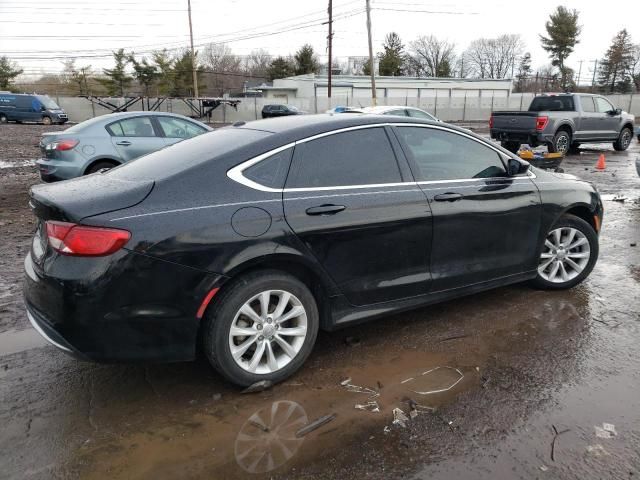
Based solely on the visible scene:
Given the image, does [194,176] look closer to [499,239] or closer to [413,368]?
[413,368]

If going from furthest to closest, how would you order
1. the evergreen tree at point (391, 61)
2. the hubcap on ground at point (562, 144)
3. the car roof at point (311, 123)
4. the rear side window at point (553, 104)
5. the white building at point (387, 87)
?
1. the evergreen tree at point (391, 61)
2. the white building at point (387, 87)
3. the rear side window at point (553, 104)
4. the hubcap on ground at point (562, 144)
5. the car roof at point (311, 123)

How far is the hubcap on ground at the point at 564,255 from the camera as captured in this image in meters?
4.64

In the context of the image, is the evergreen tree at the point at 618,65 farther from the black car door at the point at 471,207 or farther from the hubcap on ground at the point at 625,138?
the black car door at the point at 471,207

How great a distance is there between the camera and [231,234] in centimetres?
294

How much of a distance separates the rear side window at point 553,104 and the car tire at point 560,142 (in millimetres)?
781

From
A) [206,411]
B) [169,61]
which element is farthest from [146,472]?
[169,61]

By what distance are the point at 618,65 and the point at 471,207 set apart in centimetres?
8428

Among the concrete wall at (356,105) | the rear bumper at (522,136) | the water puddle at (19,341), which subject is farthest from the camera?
the concrete wall at (356,105)

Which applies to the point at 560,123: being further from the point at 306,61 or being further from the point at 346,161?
the point at 306,61

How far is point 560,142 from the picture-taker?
51.9 feet

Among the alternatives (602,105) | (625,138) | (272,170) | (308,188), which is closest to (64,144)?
(272,170)

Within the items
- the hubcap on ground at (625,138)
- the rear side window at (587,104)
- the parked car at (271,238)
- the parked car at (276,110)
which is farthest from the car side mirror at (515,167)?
the parked car at (276,110)

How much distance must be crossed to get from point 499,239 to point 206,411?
2576 millimetres

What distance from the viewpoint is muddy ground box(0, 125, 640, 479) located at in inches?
101
